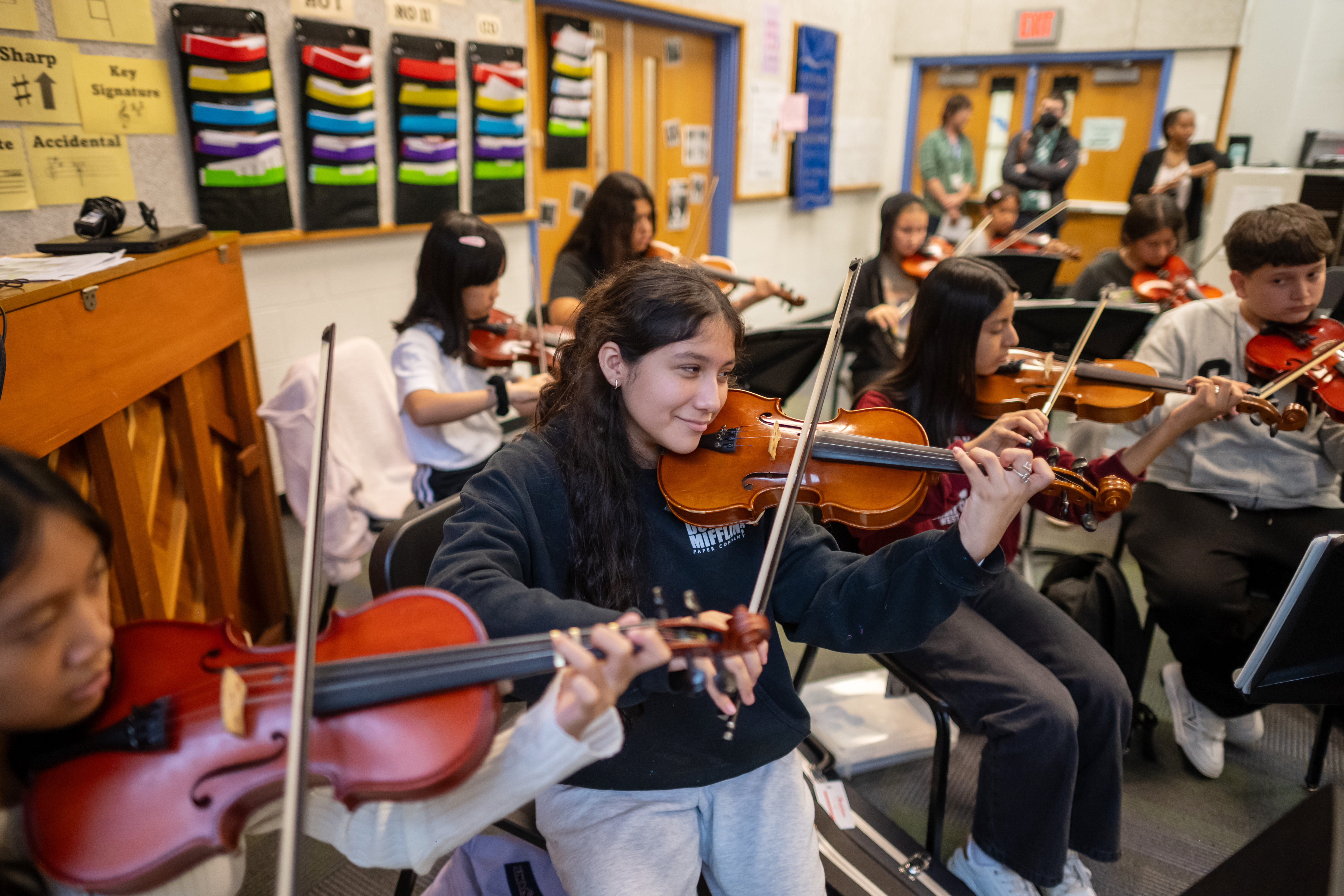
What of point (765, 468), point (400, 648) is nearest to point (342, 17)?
point (765, 468)

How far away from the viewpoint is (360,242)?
10.2ft

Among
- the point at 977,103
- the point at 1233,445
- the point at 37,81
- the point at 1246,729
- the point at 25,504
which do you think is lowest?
the point at 1246,729

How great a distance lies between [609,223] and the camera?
8.71 feet

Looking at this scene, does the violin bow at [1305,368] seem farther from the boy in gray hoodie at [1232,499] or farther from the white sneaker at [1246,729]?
the white sneaker at [1246,729]

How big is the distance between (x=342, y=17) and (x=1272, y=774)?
345 cm

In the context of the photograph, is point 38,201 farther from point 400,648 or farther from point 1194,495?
point 1194,495

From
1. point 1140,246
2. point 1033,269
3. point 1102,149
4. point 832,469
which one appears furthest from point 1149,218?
point 1102,149

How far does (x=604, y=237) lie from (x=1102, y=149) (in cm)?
552

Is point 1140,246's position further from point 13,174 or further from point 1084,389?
point 13,174

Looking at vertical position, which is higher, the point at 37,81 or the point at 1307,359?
the point at 37,81

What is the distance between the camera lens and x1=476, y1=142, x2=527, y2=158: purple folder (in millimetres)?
3371

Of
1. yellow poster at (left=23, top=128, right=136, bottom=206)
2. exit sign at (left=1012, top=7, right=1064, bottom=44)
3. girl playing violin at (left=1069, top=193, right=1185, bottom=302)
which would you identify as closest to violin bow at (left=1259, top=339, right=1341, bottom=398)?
girl playing violin at (left=1069, top=193, right=1185, bottom=302)

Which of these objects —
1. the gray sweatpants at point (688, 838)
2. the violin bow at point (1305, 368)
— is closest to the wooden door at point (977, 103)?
the violin bow at point (1305, 368)

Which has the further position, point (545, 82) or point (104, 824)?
point (545, 82)
